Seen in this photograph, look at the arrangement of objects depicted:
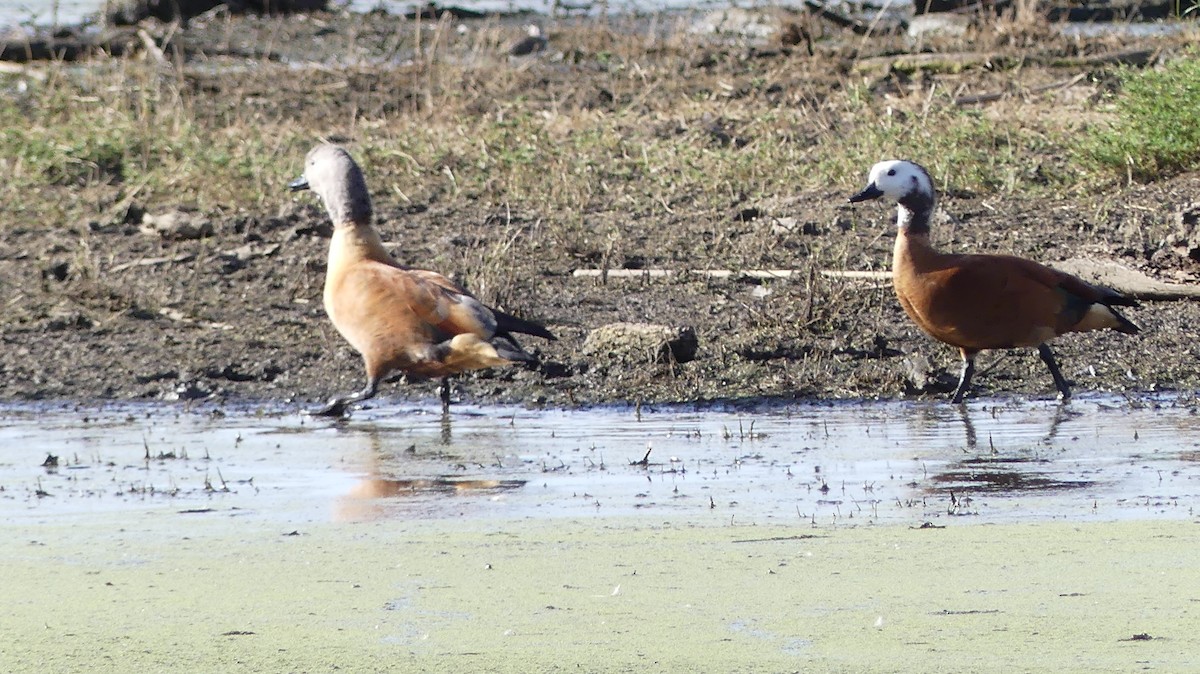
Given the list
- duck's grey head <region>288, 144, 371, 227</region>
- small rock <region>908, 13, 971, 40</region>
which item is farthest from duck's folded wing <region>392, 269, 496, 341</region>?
small rock <region>908, 13, 971, 40</region>

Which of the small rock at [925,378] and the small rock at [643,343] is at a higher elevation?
the small rock at [643,343]

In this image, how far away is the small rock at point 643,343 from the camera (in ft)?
24.3

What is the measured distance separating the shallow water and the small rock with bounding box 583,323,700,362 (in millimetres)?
422

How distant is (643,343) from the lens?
7.48 metres

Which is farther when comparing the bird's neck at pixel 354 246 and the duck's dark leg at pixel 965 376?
the bird's neck at pixel 354 246

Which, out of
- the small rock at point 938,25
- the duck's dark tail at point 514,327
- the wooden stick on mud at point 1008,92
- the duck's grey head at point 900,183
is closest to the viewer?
the duck's dark tail at point 514,327

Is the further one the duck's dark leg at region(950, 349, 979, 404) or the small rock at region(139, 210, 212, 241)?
the small rock at region(139, 210, 212, 241)

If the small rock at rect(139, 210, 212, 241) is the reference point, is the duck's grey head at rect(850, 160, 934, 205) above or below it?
above

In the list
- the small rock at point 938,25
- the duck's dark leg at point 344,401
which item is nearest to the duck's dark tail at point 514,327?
the duck's dark leg at point 344,401

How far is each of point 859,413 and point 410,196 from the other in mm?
4324

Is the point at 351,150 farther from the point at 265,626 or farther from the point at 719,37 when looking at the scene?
the point at 265,626

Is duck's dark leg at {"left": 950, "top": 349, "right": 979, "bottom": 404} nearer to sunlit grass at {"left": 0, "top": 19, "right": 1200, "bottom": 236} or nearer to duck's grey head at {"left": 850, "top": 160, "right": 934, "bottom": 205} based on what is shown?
duck's grey head at {"left": 850, "top": 160, "right": 934, "bottom": 205}

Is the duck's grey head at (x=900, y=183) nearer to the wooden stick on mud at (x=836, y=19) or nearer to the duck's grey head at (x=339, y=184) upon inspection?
the duck's grey head at (x=339, y=184)

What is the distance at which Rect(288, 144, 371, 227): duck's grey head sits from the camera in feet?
24.2
